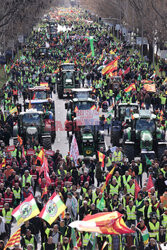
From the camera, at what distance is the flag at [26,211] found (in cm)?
1606

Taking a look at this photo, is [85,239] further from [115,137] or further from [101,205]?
[115,137]

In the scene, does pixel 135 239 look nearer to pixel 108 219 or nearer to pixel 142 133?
pixel 108 219

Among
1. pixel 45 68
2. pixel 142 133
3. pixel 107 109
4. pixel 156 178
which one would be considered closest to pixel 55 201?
pixel 156 178

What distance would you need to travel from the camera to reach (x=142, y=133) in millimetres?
26078

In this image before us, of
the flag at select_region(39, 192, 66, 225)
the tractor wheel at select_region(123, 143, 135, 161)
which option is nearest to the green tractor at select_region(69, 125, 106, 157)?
the tractor wheel at select_region(123, 143, 135, 161)

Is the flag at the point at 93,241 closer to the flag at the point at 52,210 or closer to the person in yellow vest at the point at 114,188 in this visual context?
the flag at the point at 52,210

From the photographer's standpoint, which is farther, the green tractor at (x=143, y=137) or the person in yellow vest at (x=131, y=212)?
the green tractor at (x=143, y=137)

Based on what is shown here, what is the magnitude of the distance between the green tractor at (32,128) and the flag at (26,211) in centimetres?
1186

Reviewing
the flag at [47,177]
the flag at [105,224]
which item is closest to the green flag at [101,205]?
the flag at [47,177]

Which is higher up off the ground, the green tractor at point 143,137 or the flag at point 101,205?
the green tractor at point 143,137

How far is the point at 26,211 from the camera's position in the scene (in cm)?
1617

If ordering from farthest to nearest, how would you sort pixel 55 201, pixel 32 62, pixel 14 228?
pixel 32 62 → pixel 14 228 → pixel 55 201

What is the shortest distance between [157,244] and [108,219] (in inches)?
48.4

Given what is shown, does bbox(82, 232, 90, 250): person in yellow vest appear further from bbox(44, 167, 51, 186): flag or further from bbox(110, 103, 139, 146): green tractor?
bbox(110, 103, 139, 146): green tractor
